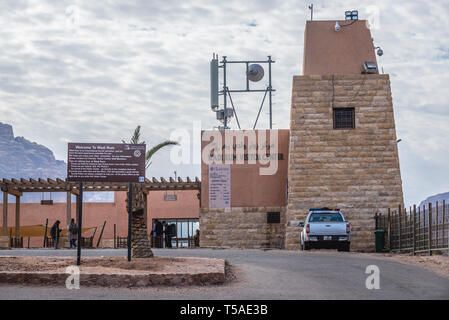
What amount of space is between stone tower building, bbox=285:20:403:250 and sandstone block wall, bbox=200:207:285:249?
5.25 feet

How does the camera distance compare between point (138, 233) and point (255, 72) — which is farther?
point (255, 72)

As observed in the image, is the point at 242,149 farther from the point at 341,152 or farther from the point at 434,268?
the point at 434,268

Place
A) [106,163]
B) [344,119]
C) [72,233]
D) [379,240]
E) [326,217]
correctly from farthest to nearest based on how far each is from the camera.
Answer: [72,233]
[344,119]
[379,240]
[326,217]
[106,163]

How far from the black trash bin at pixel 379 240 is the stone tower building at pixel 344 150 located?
1.78m

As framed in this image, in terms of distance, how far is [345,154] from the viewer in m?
28.5

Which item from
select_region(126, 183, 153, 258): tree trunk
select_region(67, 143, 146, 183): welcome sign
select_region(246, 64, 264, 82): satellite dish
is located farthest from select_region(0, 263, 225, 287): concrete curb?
select_region(246, 64, 264, 82): satellite dish

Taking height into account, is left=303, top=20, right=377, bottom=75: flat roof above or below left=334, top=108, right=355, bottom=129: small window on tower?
above

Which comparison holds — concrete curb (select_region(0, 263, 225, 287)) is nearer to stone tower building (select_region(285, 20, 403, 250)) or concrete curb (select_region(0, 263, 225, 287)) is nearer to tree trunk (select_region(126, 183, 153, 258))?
tree trunk (select_region(126, 183, 153, 258))

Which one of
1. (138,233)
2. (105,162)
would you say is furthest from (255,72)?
(105,162)

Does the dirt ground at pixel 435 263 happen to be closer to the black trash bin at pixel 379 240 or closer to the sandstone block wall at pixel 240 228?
the black trash bin at pixel 379 240

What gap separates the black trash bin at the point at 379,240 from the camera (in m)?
25.8

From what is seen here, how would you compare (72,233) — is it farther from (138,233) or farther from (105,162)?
(105,162)

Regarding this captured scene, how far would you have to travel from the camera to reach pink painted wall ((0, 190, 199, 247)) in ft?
137

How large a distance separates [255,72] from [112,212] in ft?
50.4
